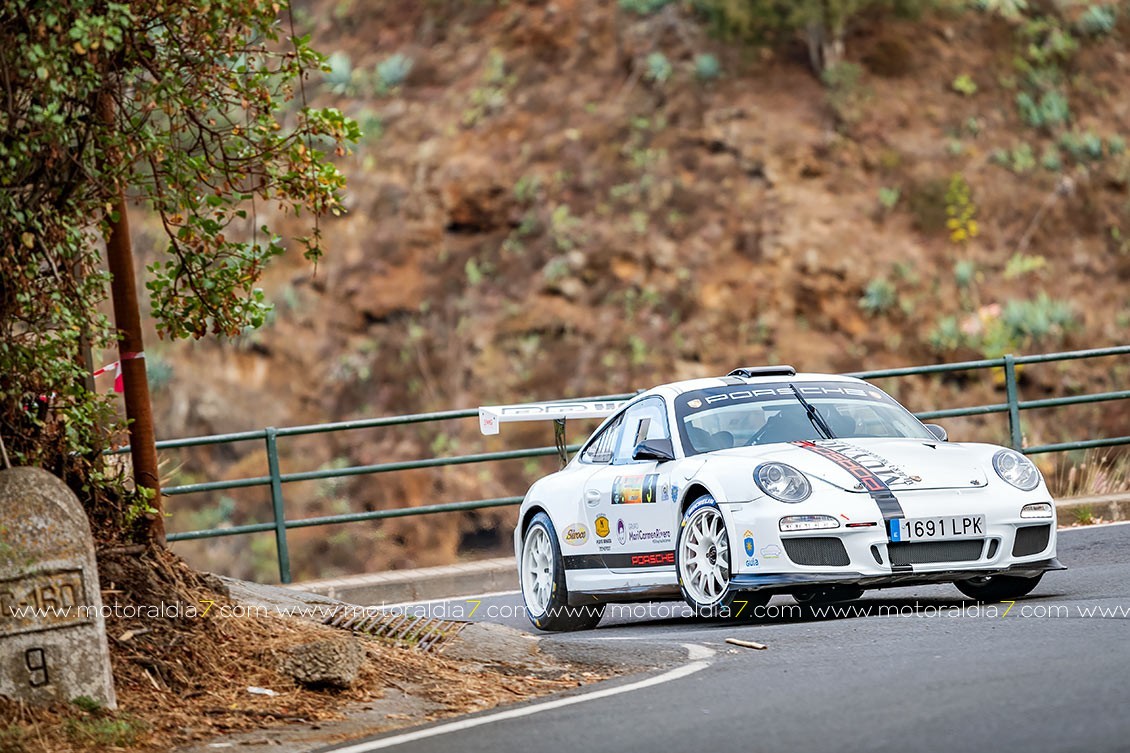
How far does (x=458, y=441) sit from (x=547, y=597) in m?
15.5

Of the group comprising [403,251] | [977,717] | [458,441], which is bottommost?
[977,717]

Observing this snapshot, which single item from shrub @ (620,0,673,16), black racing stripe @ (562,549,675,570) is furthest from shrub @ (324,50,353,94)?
black racing stripe @ (562,549,675,570)

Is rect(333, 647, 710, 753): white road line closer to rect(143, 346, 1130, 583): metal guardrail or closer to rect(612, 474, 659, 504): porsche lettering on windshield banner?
rect(612, 474, 659, 504): porsche lettering on windshield banner

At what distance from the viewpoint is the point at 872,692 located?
7.26m

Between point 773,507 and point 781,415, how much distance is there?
145 cm

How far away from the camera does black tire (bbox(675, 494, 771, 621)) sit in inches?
398

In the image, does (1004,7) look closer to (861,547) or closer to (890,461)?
(890,461)

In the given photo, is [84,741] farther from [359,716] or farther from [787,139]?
[787,139]

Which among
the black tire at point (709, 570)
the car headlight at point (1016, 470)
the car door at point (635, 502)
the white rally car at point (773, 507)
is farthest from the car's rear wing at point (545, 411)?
the car headlight at point (1016, 470)

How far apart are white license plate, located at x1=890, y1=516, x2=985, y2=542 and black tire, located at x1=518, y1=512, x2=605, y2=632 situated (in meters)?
2.80

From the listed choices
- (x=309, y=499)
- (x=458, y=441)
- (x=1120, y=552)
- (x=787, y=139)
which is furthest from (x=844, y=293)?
(x=1120, y=552)

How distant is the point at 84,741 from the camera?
7426 mm

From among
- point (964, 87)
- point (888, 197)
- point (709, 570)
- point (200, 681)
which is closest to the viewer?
point (200, 681)

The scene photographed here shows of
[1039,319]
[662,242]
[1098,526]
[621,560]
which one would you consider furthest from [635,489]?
[662,242]
